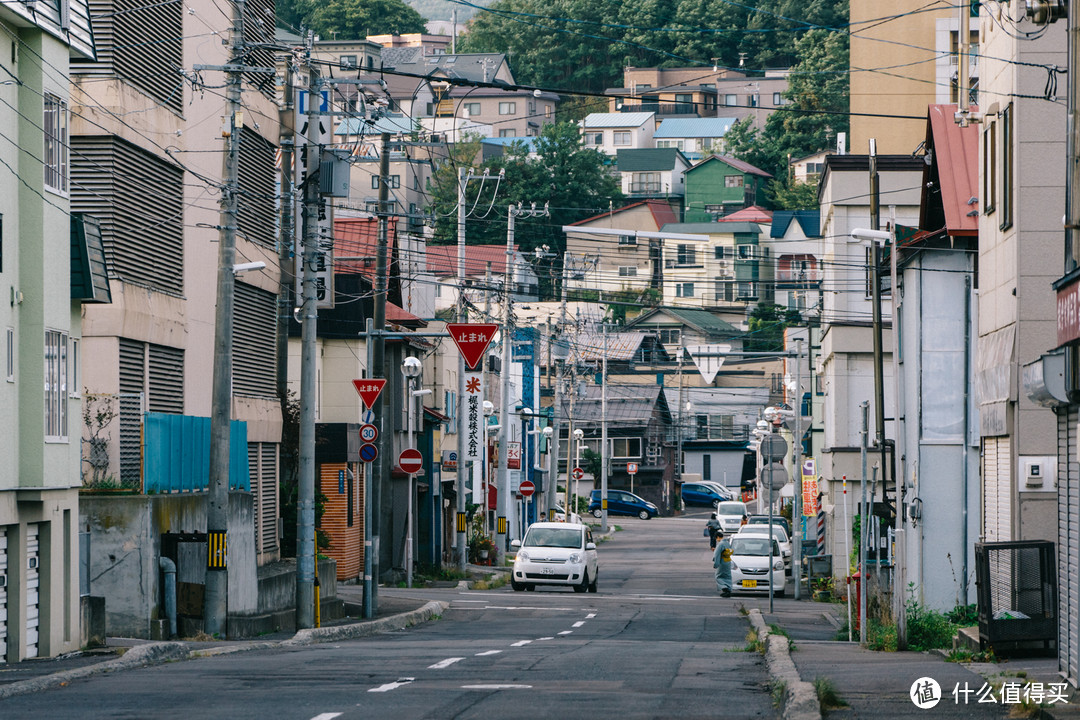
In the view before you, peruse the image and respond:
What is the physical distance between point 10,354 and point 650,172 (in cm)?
10042

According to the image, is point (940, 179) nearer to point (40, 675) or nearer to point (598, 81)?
point (40, 675)

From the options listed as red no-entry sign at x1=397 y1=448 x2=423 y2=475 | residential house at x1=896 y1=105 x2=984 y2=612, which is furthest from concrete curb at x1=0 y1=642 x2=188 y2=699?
residential house at x1=896 y1=105 x2=984 y2=612

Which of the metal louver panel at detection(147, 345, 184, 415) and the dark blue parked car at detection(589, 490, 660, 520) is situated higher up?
the metal louver panel at detection(147, 345, 184, 415)

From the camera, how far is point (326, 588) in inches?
1233

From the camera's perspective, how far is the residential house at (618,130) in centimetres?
13150

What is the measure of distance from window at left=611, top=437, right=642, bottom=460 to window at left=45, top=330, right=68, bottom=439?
3140 inches

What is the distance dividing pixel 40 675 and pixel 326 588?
581 inches

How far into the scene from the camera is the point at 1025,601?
17.4m

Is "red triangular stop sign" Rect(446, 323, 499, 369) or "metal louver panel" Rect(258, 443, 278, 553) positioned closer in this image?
"red triangular stop sign" Rect(446, 323, 499, 369)

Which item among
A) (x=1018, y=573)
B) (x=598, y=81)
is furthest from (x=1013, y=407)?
(x=598, y=81)

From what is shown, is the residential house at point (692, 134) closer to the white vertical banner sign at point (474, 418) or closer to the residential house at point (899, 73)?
the white vertical banner sign at point (474, 418)

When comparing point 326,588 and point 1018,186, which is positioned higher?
point 1018,186

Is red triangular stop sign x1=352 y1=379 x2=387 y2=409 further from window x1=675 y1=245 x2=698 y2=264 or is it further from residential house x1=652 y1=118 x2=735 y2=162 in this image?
residential house x1=652 y1=118 x2=735 y2=162

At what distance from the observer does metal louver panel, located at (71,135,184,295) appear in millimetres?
24891
